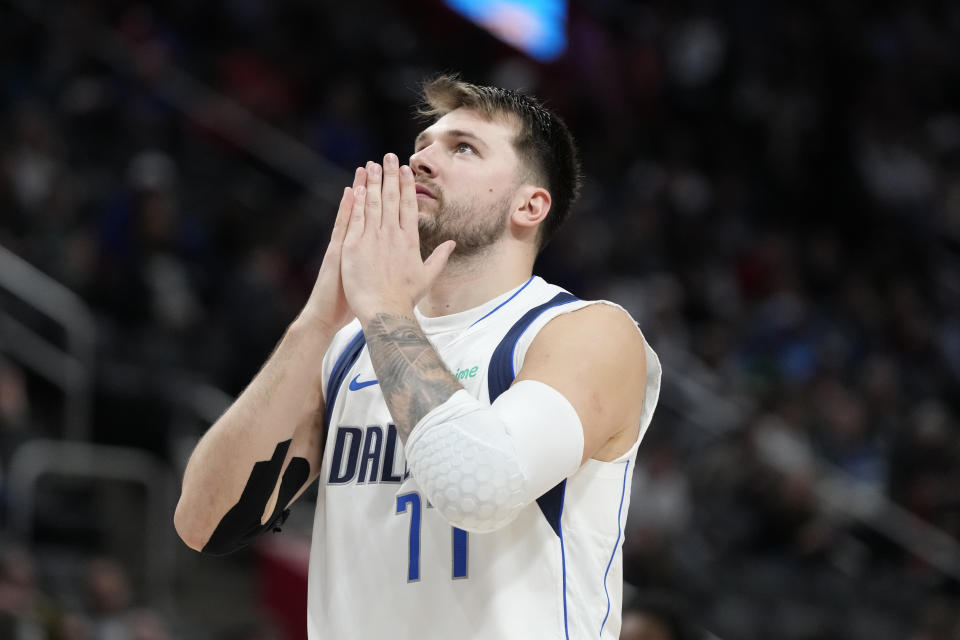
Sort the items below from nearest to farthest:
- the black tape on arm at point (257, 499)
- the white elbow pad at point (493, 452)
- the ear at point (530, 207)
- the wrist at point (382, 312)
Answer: the white elbow pad at point (493, 452), the wrist at point (382, 312), the black tape on arm at point (257, 499), the ear at point (530, 207)

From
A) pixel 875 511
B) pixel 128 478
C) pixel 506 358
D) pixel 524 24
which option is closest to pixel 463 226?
pixel 506 358

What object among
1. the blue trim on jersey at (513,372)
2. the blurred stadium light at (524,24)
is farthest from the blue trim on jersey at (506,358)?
the blurred stadium light at (524,24)

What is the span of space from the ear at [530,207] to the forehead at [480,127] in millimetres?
134

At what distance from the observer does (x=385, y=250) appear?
10.7 ft

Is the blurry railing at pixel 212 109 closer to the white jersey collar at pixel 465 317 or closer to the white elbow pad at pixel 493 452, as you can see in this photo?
the white jersey collar at pixel 465 317

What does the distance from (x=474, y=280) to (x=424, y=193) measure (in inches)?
10.5

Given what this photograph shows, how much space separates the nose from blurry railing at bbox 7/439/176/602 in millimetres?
5722

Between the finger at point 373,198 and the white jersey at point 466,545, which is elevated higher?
the finger at point 373,198

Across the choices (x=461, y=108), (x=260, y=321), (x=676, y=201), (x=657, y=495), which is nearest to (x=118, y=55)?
(x=260, y=321)

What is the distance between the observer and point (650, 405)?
3.46 meters

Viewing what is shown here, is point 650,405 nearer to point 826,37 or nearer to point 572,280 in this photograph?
point 572,280

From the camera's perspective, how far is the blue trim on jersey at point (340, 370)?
142 inches

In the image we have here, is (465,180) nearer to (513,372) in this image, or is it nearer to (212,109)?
(513,372)

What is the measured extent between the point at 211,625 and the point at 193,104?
550cm
